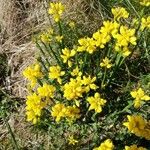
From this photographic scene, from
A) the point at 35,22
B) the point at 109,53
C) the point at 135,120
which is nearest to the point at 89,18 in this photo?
the point at 35,22

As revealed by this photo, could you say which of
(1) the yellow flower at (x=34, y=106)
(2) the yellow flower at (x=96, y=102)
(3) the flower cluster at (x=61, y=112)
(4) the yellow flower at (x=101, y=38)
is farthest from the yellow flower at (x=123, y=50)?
(1) the yellow flower at (x=34, y=106)

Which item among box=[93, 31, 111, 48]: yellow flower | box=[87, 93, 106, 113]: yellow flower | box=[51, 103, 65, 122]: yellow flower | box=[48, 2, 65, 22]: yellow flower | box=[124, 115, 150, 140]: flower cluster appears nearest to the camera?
box=[124, 115, 150, 140]: flower cluster

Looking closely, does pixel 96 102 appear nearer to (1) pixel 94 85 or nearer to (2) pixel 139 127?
(1) pixel 94 85

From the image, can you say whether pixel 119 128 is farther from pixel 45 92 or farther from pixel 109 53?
pixel 45 92

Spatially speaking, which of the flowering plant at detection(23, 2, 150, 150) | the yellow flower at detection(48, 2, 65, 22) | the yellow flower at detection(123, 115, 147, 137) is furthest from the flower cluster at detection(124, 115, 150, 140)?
the yellow flower at detection(48, 2, 65, 22)

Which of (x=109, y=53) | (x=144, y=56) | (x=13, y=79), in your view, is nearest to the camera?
(x=109, y=53)

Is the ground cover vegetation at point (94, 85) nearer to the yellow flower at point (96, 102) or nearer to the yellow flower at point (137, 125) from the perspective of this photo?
the yellow flower at point (96, 102)

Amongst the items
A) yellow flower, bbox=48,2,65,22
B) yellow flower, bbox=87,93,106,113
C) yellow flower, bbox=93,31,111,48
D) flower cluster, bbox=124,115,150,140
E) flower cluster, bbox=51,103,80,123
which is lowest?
flower cluster, bbox=124,115,150,140

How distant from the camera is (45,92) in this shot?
2602 millimetres

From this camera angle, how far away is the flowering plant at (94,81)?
2.73m

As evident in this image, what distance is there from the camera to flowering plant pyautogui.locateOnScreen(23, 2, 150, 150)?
8.95 feet

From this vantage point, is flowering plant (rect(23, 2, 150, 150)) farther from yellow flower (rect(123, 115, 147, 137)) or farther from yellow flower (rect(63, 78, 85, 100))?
yellow flower (rect(123, 115, 147, 137))

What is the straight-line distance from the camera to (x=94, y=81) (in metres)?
3.09

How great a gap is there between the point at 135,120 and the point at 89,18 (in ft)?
4.98
